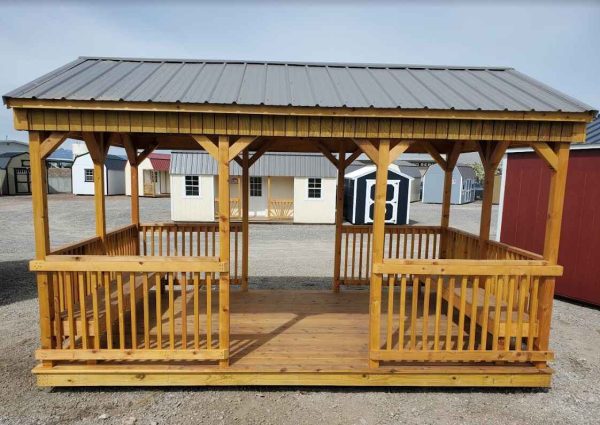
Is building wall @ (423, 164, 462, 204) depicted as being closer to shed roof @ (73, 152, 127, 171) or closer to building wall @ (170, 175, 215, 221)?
building wall @ (170, 175, 215, 221)

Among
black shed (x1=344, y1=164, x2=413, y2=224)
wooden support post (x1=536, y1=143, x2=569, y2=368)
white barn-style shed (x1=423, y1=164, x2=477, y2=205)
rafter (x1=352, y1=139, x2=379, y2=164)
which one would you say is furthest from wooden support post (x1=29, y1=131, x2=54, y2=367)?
white barn-style shed (x1=423, y1=164, x2=477, y2=205)

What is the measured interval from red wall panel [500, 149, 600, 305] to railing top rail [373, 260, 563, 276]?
368 centimetres

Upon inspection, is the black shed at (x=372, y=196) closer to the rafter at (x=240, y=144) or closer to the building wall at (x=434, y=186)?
the building wall at (x=434, y=186)

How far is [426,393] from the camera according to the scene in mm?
3938

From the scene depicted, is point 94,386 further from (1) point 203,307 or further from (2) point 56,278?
(1) point 203,307

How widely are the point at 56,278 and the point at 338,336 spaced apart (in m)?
3.28

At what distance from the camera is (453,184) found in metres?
28.3

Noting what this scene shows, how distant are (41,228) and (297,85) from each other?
3.14 m

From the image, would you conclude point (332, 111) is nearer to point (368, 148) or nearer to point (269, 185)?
point (368, 148)

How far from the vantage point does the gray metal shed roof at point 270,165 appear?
57.3 feet

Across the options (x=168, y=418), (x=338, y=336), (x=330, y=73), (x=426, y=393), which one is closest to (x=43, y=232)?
(x=168, y=418)

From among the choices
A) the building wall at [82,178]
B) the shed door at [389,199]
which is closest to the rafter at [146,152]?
the shed door at [389,199]

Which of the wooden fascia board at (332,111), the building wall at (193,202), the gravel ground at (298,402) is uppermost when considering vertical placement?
the wooden fascia board at (332,111)

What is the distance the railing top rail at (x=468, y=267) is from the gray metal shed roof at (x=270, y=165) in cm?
1409
